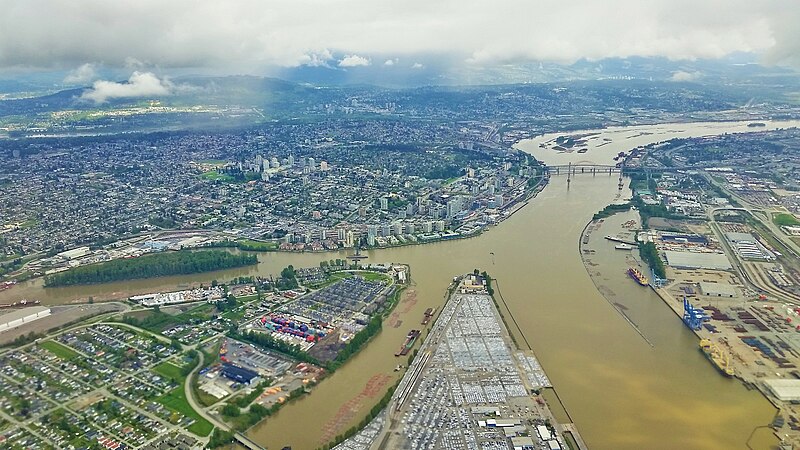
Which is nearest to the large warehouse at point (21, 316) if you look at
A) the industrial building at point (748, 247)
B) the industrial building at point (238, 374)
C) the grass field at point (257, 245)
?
the industrial building at point (238, 374)

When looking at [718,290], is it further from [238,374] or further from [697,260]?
[238,374]

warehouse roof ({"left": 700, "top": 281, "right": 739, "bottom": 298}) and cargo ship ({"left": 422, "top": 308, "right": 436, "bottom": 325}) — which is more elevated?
warehouse roof ({"left": 700, "top": 281, "right": 739, "bottom": 298})

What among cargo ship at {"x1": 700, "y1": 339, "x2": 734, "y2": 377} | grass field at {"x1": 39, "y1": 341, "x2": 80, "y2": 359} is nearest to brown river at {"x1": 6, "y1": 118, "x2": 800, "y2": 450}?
cargo ship at {"x1": 700, "y1": 339, "x2": 734, "y2": 377}

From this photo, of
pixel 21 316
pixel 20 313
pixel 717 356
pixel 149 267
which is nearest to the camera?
pixel 717 356

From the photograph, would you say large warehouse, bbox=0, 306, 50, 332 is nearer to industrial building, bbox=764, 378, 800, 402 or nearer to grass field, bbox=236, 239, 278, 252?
grass field, bbox=236, 239, 278, 252

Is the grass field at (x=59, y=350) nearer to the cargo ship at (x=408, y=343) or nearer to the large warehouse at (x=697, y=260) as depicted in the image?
the cargo ship at (x=408, y=343)

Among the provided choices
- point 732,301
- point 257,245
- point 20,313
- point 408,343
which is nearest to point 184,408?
point 408,343

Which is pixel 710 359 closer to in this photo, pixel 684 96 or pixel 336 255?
pixel 336 255
